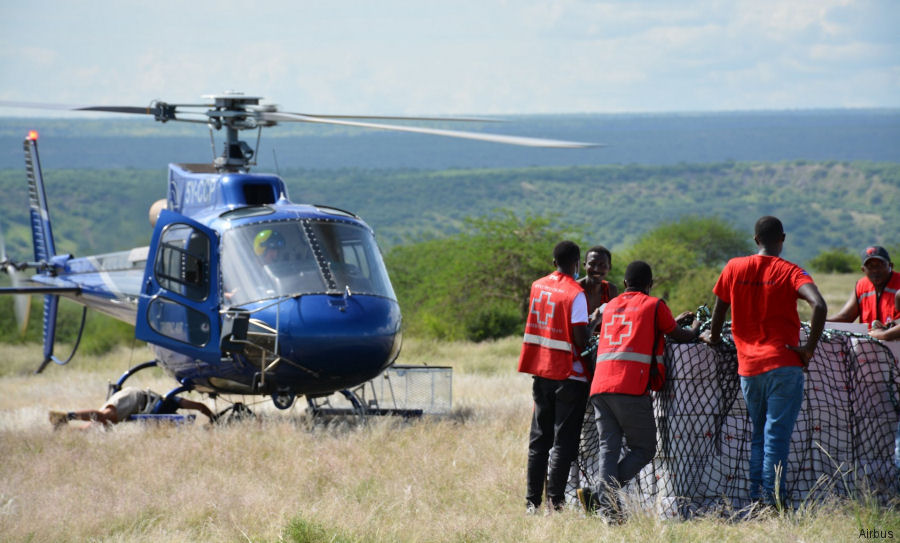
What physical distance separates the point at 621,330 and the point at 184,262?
5687 mm

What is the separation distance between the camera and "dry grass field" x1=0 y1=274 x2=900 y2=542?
652cm

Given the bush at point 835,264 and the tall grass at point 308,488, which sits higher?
the tall grass at point 308,488

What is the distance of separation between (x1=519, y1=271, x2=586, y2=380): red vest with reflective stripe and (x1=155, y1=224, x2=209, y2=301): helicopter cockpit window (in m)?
4.63

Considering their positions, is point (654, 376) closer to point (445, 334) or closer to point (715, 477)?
point (715, 477)

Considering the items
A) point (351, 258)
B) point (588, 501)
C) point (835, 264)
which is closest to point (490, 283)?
point (351, 258)

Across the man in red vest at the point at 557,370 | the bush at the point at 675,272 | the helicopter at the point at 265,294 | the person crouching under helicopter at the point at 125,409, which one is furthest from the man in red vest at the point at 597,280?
the bush at the point at 675,272

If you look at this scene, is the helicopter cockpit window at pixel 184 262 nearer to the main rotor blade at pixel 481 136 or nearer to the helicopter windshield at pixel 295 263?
the helicopter windshield at pixel 295 263

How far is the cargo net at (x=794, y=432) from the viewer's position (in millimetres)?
6867

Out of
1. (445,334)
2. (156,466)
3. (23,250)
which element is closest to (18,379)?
(445,334)

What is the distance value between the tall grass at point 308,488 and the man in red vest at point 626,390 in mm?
255

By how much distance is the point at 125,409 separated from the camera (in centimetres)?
1212

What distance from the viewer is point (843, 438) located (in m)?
6.99

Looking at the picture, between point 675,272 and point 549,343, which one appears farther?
point 675,272

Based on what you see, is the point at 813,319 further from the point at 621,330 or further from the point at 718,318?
the point at 621,330
